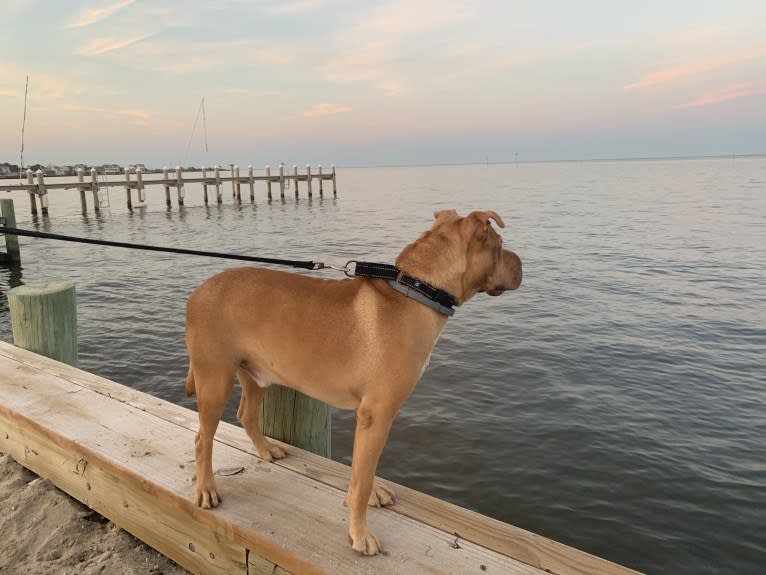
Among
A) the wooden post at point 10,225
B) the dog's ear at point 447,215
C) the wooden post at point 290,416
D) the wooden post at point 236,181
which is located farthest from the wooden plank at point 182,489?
the wooden post at point 236,181

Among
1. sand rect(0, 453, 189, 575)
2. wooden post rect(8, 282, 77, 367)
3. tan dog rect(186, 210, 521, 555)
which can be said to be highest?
tan dog rect(186, 210, 521, 555)

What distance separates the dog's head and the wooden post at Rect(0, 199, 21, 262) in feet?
66.8

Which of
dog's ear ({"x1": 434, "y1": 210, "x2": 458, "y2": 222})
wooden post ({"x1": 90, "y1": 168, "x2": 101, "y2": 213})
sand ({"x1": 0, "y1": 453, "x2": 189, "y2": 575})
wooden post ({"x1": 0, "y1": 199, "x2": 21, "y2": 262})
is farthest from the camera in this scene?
wooden post ({"x1": 90, "y1": 168, "x2": 101, "y2": 213})

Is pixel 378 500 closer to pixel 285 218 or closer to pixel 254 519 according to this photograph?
pixel 254 519

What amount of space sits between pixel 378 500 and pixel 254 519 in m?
0.69

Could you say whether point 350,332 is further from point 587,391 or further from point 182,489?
point 587,391

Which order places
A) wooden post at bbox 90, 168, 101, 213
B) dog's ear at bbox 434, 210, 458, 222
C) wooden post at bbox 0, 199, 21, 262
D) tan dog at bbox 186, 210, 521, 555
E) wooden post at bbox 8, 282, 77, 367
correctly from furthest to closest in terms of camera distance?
wooden post at bbox 90, 168, 101, 213
wooden post at bbox 0, 199, 21, 262
wooden post at bbox 8, 282, 77, 367
dog's ear at bbox 434, 210, 458, 222
tan dog at bbox 186, 210, 521, 555

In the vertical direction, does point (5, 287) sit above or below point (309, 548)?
below

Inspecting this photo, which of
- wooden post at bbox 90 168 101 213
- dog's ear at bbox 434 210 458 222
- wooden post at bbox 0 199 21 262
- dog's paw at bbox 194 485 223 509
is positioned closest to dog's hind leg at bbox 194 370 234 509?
dog's paw at bbox 194 485 223 509

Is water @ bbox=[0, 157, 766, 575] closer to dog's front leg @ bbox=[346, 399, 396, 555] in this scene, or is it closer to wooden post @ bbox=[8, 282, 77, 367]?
wooden post @ bbox=[8, 282, 77, 367]

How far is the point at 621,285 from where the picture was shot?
15.5 m

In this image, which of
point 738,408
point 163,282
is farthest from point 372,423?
point 163,282

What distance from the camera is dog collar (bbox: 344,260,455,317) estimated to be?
2.62 metres

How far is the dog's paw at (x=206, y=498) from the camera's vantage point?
2820mm
